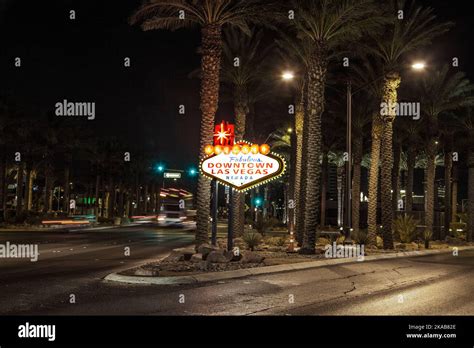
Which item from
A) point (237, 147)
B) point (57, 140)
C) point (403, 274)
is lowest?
point (403, 274)

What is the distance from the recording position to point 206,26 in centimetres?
2527

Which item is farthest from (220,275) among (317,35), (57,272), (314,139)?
(317,35)

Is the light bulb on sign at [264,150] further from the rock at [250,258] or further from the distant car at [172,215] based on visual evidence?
the distant car at [172,215]

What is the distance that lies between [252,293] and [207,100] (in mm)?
12400

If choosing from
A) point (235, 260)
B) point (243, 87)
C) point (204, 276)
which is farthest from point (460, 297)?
point (243, 87)

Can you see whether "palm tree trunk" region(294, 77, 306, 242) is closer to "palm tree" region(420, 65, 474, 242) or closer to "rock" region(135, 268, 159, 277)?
"palm tree" region(420, 65, 474, 242)

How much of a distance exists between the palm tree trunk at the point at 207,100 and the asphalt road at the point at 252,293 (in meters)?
4.55

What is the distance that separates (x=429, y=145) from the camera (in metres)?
45.2

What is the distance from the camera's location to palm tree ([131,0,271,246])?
24.9m

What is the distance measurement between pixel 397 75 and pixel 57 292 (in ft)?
77.5

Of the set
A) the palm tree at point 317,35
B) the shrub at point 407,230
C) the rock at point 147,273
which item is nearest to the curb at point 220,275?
the rock at point 147,273

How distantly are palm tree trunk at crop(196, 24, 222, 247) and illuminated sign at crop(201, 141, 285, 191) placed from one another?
5.21ft

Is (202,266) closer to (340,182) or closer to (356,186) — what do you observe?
(356,186)
